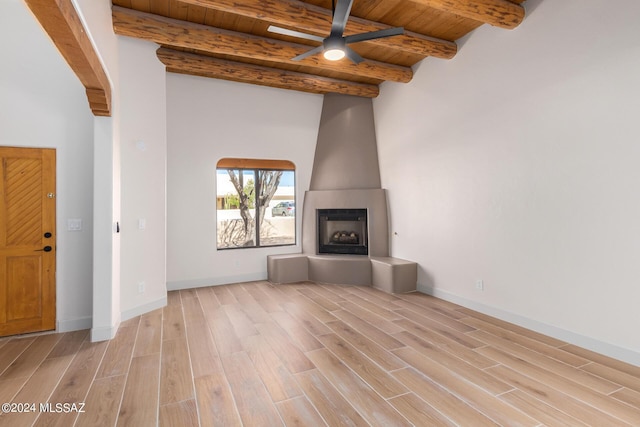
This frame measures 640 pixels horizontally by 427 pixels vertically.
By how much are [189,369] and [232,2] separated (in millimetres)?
3340

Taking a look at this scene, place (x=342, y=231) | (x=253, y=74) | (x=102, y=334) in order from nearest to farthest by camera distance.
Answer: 1. (x=102, y=334)
2. (x=253, y=74)
3. (x=342, y=231)

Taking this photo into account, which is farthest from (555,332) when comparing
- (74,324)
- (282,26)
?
(74,324)

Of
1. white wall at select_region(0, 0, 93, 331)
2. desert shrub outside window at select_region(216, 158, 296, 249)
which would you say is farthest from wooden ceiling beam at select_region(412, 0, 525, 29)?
white wall at select_region(0, 0, 93, 331)

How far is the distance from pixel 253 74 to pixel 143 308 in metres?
3.60

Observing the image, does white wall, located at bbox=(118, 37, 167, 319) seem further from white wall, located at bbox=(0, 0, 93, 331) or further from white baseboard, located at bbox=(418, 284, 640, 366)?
white baseboard, located at bbox=(418, 284, 640, 366)

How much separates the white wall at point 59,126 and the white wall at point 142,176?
35 cm

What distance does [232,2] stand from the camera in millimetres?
3082

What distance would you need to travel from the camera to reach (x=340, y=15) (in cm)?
275

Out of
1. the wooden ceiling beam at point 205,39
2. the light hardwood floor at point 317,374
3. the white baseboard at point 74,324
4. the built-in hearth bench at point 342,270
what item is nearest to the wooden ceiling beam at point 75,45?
the wooden ceiling beam at point 205,39

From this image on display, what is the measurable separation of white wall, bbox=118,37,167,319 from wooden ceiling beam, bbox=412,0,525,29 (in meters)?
3.31

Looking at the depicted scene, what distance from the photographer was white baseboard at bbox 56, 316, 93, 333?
11.3 feet

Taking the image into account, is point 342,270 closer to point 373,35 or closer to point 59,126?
point 373,35

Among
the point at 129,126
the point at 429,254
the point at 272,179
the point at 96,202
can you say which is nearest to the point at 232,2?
the point at 129,126

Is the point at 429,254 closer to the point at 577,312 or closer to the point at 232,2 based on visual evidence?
the point at 577,312
